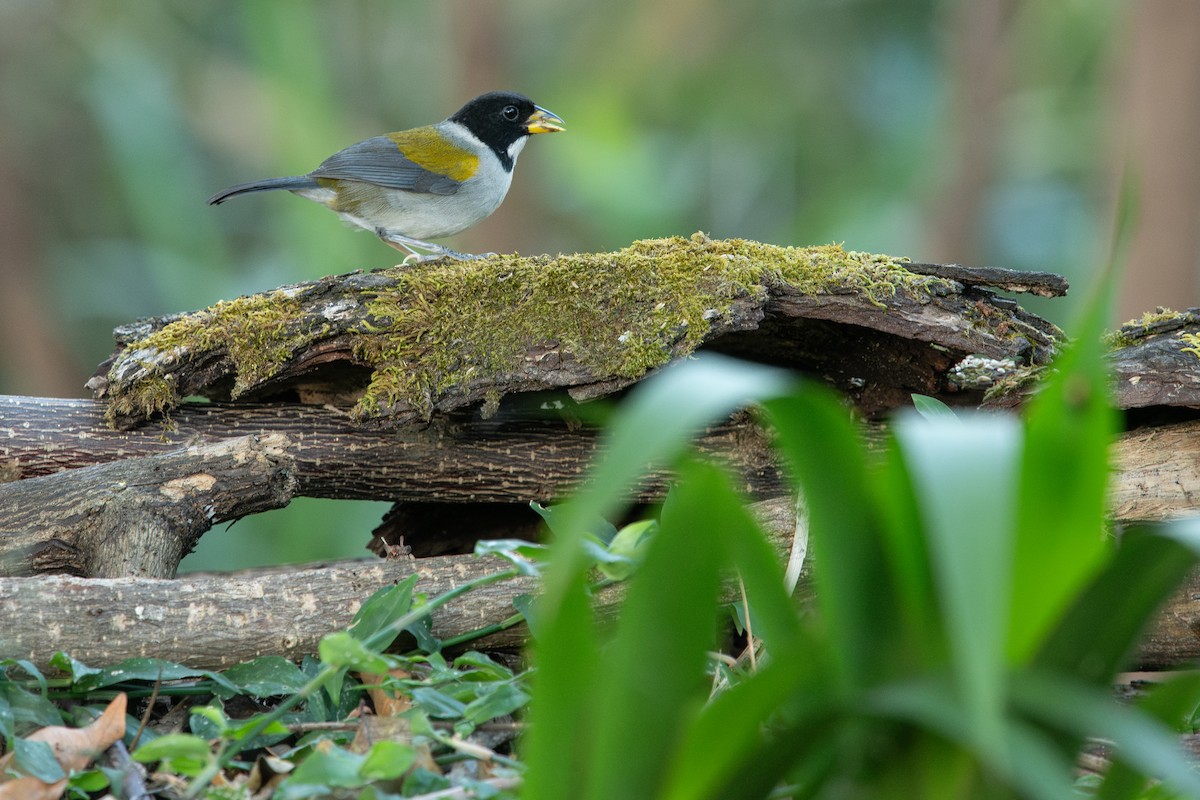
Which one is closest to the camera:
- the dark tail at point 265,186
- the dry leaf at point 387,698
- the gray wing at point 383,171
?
the dry leaf at point 387,698

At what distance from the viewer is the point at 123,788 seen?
1.79 m

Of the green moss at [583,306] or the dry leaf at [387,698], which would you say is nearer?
the dry leaf at [387,698]

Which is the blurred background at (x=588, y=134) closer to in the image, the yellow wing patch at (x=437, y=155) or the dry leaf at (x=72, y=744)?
the yellow wing patch at (x=437, y=155)

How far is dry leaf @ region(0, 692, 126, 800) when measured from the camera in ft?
5.63

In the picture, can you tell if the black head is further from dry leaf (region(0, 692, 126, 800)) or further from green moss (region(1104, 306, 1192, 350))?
dry leaf (region(0, 692, 126, 800))

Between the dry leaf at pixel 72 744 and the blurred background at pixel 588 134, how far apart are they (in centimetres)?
574

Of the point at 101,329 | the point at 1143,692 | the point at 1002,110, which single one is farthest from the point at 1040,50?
the point at 1143,692

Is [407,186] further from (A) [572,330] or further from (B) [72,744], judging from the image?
(B) [72,744]

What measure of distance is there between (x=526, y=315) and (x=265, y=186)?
1.86 meters

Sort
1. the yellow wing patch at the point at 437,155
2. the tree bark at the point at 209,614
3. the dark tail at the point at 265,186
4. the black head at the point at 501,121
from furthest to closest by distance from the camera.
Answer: the black head at the point at 501,121 → the yellow wing patch at the point at 437,155 → the dark tail at the point at 265,186 → the tree bark at the point at 209,614

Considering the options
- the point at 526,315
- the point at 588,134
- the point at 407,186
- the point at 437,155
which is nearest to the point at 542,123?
the point at 437,155

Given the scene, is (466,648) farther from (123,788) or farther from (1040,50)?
(1040,50)

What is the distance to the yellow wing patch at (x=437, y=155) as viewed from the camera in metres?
4.40

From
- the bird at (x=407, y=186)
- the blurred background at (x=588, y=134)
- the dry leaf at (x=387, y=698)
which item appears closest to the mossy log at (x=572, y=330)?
the dry leaf at (x=387, y=698)
